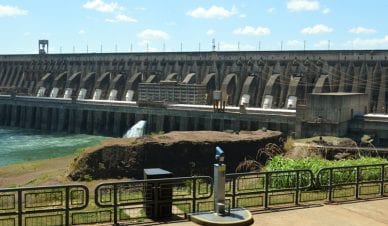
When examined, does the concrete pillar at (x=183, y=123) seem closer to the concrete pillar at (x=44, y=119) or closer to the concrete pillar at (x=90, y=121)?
the concrete pillar at (x=90, y=121)

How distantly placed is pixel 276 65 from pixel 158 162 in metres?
38.9

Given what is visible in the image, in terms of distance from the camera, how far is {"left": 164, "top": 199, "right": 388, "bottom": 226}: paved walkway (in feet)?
35.4

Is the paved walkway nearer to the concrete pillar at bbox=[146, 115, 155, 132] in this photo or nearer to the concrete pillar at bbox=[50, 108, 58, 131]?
the concrete pillar at bbox=[146, 115, 155, 132]

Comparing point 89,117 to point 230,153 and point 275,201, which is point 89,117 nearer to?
point 230,153

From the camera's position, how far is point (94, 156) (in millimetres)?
25484

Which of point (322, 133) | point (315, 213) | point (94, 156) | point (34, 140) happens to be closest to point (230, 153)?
point (94, 156)

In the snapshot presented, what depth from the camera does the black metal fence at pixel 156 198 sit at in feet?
33.3

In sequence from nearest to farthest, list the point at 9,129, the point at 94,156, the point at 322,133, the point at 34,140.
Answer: the point at 94,156 → the point at 322,133 → the point at 34,140 → the point at 9,129

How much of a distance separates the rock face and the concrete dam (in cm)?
1390

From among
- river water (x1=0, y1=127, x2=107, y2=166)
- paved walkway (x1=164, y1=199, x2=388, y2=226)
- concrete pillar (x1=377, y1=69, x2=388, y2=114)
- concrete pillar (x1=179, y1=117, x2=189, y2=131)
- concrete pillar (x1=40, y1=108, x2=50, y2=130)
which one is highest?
concrete pillar (x1=377, y1=69, x2=388, y2=114)

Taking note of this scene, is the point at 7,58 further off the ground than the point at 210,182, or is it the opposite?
the point at 7,58

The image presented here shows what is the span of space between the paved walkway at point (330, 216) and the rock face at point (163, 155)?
48.1ft

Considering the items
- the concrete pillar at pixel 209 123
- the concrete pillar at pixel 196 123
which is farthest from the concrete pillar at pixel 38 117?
the concrete pillar at pixel 209 123

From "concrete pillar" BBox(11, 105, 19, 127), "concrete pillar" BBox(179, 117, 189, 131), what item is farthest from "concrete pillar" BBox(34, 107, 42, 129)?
"concrete pillar" BBox(179, 117, 189, 131)
